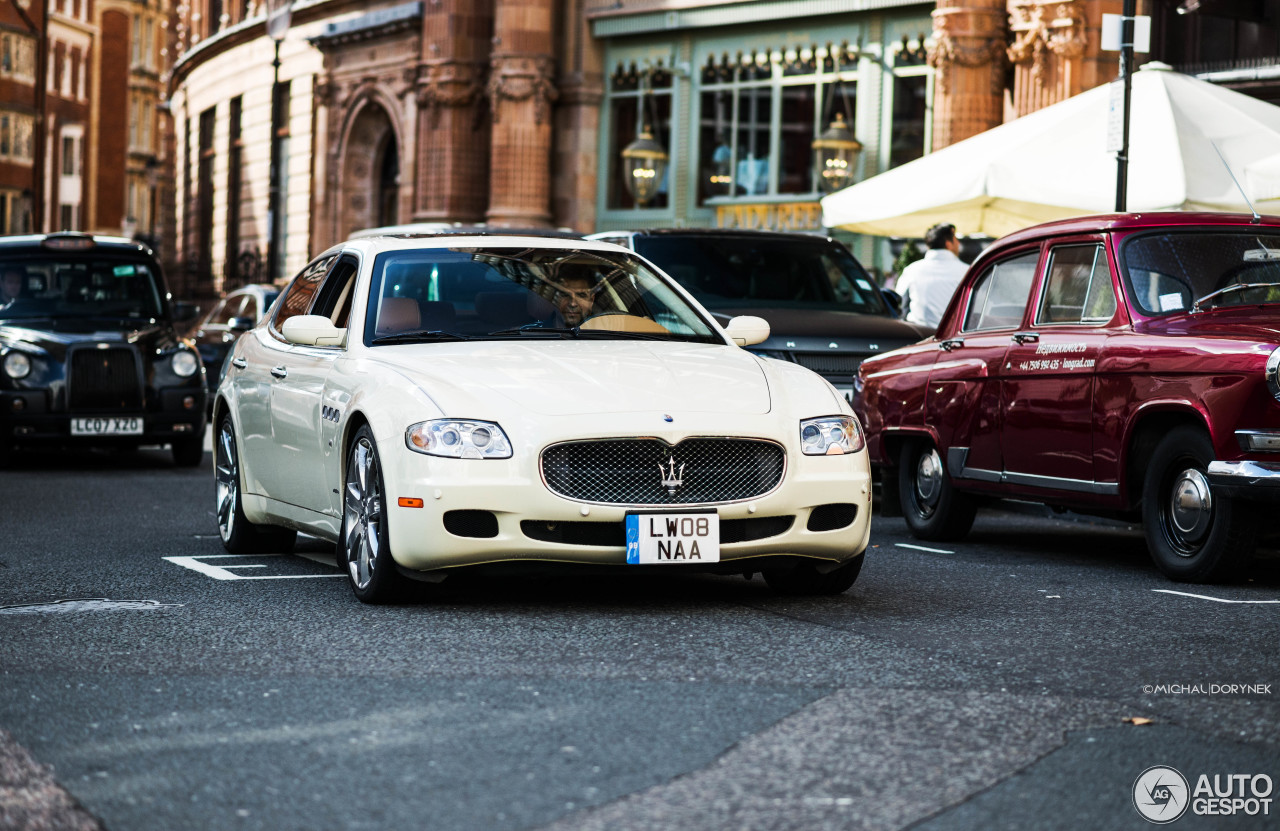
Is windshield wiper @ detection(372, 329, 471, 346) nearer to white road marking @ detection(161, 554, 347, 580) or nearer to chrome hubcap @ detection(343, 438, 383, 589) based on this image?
chrome hubcap @ detection(343, 438, 383, 589)

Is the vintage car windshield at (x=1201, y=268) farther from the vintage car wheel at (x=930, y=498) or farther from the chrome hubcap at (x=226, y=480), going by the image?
the chrome hubcap at (x=226, y=480)

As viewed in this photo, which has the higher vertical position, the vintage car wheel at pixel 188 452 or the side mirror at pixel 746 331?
the side mirror at pixel 746 331

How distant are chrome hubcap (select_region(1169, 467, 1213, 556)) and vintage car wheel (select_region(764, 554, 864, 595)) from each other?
1.67m

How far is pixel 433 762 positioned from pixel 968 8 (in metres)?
20.6

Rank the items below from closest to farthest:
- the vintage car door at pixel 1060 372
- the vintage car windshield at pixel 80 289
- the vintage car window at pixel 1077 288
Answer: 1. the vintage car door at pixel 1060 372
2. the vintage car window at pixel 1077 288
3. the vintage car windshield at pixel 80 289

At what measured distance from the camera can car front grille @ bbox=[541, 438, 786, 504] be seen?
6914 mm

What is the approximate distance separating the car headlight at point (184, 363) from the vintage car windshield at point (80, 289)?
0.73 m

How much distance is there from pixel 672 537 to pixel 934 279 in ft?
29.0

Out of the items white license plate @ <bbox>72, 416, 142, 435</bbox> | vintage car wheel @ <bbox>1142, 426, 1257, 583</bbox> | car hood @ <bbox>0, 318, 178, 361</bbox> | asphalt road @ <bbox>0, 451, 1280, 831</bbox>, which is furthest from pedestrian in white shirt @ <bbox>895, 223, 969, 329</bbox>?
asphalt road @ <bbox>0, 451, 1280, 831</bbox>

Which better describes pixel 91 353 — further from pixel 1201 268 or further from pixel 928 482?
pixel 1201 268

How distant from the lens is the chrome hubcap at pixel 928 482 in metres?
10.5

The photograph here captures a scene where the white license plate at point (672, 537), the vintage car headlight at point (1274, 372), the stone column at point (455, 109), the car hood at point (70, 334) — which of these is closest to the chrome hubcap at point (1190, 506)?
the vintage car headlight at point (1274, 372)

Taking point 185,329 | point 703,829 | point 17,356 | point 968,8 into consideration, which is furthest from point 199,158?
point 703,829

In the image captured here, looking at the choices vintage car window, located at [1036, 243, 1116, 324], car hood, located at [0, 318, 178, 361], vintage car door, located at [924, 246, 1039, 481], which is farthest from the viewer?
car hood, located at [0, 318, 178, 361]
